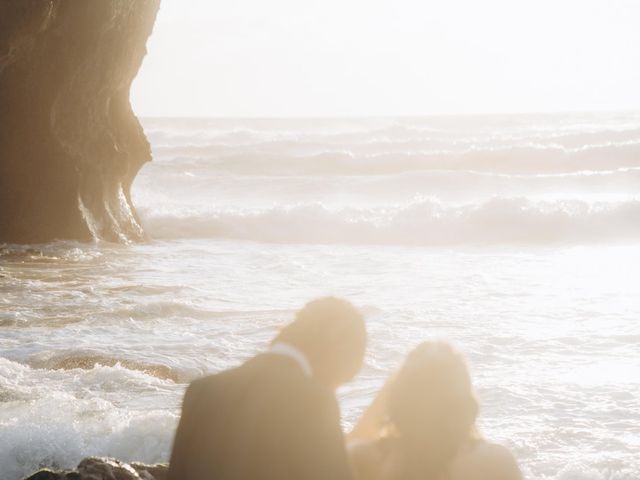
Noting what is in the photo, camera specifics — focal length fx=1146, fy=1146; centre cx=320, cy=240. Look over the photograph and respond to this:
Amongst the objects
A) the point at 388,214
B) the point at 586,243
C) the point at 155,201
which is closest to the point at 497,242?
the point at 586,243

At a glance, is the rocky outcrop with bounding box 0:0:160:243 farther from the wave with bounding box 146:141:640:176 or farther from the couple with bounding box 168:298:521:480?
the wave with bounding box 146:141:640:176

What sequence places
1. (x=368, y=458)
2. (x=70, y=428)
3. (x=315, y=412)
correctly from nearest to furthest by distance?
(x=315, y=412)
(x=368, y=458)
(x=70, y=428)

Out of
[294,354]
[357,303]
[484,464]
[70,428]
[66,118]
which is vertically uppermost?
[294,354]

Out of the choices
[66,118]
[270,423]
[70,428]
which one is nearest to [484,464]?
[270,423]

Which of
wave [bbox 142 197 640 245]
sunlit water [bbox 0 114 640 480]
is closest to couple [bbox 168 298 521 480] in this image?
sunlit water [bbox 0 114 640 480]

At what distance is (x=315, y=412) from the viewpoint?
3.55 meters

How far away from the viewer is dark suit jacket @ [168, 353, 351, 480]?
3.55m

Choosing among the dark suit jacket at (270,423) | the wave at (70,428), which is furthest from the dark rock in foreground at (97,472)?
the dark suit jacket at (270,423)

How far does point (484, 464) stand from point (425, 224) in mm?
20079

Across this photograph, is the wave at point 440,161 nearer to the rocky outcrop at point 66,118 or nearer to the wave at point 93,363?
the rocky outcrop at point 66,118

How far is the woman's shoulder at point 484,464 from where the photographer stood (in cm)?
405

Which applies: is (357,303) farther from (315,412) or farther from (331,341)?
(315,412)

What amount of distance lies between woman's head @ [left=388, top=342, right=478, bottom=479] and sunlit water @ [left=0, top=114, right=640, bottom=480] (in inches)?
132

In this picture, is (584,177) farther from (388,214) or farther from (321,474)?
(321,474)
